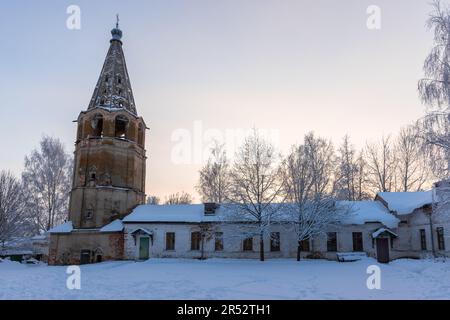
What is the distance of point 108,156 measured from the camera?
99.5 feet

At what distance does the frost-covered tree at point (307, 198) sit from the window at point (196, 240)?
734 centimetres

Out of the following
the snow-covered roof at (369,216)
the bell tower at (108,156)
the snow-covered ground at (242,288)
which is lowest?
the snow-covered ground at (242,288)

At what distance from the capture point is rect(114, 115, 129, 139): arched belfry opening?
1254 inches

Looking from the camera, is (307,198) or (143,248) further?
(143,248)

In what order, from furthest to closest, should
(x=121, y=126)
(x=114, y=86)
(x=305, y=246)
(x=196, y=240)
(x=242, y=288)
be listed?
(x=121, y=126) → (x=114, y=86) → (x=196, y=240) → (x=305, y=246) → (x=242, y=288)

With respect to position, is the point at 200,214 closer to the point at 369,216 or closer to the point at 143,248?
the point at 143,248

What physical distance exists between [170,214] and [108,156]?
7.10 metres

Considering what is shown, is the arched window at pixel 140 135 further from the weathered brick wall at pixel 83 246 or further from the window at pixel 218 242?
the window at pixel 218 242

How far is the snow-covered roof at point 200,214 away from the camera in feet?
91.6

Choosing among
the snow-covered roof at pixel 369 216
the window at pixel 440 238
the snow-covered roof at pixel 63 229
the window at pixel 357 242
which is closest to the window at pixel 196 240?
the snow-covered roof at pixel 63 229

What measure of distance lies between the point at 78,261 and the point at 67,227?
9.56ft

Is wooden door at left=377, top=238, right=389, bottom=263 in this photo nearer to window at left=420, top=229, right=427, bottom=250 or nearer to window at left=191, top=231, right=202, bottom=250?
window at left=420, top=229, right=427, bottom=250

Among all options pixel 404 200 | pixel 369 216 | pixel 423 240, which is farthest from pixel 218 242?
pixel 404 200
